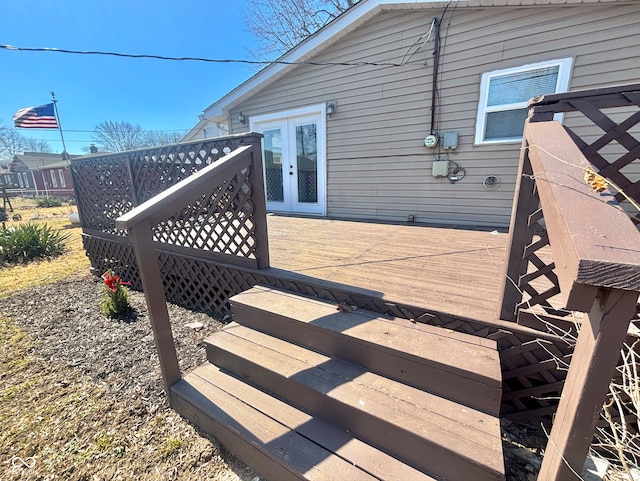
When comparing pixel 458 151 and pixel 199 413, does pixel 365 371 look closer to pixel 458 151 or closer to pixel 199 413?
pixel 199 413

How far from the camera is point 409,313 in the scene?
1.84 m

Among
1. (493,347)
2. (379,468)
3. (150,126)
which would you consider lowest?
(379,468)

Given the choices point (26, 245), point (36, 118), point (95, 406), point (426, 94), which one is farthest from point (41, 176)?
point (426, 94)

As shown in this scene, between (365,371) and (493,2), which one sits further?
(493,2)

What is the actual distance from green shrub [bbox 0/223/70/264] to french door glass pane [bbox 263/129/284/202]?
4.64 meters

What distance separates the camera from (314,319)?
6.13 feet

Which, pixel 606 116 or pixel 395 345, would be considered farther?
pixel 395 345

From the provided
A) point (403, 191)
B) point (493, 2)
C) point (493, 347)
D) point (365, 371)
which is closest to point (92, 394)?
point (365, 371)

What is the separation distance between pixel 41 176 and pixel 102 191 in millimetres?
38989

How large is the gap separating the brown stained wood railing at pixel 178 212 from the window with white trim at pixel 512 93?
3521mm

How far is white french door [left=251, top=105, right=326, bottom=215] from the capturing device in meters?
5.64

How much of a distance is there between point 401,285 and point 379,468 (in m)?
1.15

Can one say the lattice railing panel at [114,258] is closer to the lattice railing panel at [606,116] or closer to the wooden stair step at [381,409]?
the wooden stair step at [381,409]

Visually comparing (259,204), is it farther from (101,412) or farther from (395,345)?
(101,412)
